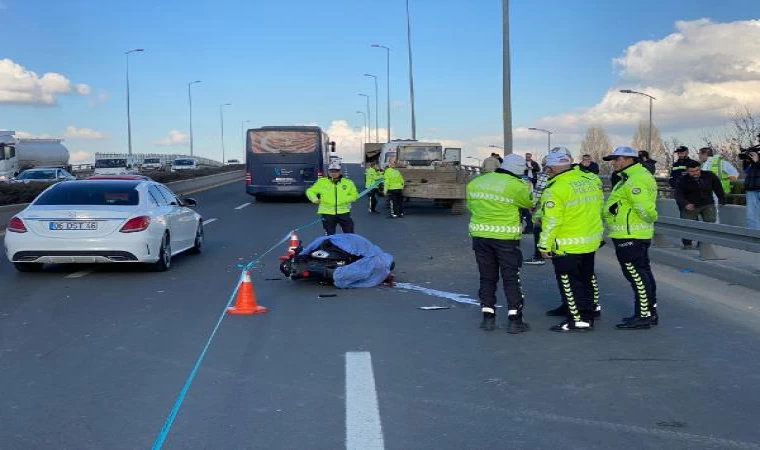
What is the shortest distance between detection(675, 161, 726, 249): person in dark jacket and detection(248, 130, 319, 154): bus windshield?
61.9ft

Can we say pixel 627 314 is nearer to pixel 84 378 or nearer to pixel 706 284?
pixel 706 284

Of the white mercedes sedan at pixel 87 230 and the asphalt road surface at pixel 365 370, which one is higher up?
the white mercedes sedan at pixel 87 230

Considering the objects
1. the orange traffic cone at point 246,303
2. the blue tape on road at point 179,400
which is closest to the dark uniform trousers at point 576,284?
the orange traffic cone at point 246,303

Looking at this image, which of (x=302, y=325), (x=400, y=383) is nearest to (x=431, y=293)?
(x=302, y=325)

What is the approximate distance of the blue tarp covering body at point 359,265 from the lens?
10.1 m

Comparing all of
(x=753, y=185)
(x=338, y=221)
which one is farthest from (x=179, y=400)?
(x=753, y=185)

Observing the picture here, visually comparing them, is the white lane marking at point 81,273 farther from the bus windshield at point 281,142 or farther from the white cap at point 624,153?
the bus windshield at point 281,142

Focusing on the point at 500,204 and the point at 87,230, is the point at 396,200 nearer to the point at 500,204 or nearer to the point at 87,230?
the point at 87,230

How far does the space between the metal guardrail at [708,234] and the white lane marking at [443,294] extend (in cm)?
340

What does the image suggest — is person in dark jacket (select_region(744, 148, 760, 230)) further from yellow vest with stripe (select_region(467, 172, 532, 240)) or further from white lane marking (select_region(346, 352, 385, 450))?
white lane marking (select_region(346, 352, 385, 450))

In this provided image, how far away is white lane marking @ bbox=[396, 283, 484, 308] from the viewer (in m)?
9.30

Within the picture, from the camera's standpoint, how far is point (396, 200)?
898 inches

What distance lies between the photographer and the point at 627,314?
8.45 metres

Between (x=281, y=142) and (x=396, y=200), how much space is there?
28.5 ft
